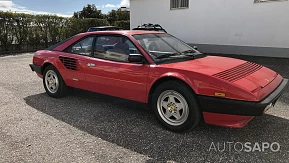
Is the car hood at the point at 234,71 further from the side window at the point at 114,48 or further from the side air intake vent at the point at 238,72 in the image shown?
the side window at the point at 114,48

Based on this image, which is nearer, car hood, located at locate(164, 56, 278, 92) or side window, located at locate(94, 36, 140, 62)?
car hood, located at locate(164, 56, 278, 92)

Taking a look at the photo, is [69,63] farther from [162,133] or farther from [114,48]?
[162,133]

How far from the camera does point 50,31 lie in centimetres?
1322

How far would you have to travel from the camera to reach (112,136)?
2920mm

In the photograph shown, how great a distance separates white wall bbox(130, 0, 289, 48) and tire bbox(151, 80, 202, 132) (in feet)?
22.8

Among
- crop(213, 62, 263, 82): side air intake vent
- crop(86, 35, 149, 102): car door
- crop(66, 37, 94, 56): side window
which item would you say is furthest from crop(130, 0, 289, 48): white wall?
crop(66, 37, 94, 56): side window

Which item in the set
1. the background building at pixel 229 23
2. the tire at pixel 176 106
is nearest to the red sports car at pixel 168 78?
the tire at pixel 176 106

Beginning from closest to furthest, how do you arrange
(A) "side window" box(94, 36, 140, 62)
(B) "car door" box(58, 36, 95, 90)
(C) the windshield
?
(C) the windshield < (A) "side window" box(94, 36, 140, 62) < (B) "car door" box(58, 36, 95, 90)

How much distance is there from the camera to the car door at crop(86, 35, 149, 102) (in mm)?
3205

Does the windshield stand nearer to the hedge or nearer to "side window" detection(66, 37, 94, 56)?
"side window" detection(66, 37, 94, 56)

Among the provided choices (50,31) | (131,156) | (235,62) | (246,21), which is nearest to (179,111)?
(131,156)

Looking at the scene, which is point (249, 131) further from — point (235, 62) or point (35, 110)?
point (35, 110)

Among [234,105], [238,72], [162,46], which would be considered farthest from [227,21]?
[234,105]

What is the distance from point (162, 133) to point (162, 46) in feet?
4.54
